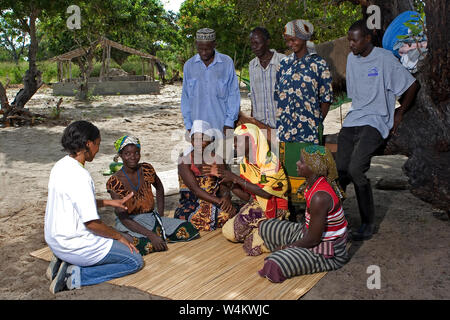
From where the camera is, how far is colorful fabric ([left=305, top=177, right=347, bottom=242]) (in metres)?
3.31

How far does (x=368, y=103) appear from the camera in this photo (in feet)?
13.4

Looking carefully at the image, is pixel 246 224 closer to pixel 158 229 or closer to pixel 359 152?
pixel 158 229

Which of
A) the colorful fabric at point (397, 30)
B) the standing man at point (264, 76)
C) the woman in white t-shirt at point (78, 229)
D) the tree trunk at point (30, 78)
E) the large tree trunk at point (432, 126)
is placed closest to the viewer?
the woman in white t-shirt at point (78, 229)

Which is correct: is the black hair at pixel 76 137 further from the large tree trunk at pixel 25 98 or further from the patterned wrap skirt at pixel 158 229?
the large tree trunk at pixel 25 98

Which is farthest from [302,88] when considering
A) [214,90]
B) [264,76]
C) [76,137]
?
[76,137]

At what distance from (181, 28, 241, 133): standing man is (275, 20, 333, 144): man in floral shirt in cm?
72

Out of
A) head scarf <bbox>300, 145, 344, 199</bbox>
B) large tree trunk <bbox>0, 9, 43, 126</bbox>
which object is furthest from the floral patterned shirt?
large tree trunk <bbox>0, 9, 43, 126</bbox>

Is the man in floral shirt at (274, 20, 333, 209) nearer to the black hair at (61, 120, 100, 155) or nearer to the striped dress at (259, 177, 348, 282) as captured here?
the striped dress at (259, 177, 348, 282)

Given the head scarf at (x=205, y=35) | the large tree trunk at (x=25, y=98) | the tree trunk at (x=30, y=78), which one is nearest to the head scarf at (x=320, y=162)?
the head scarf at (x=205, y=35)

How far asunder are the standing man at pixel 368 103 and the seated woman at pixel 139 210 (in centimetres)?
152

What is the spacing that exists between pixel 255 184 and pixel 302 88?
0.96 m

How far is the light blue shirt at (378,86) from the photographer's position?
402cm
